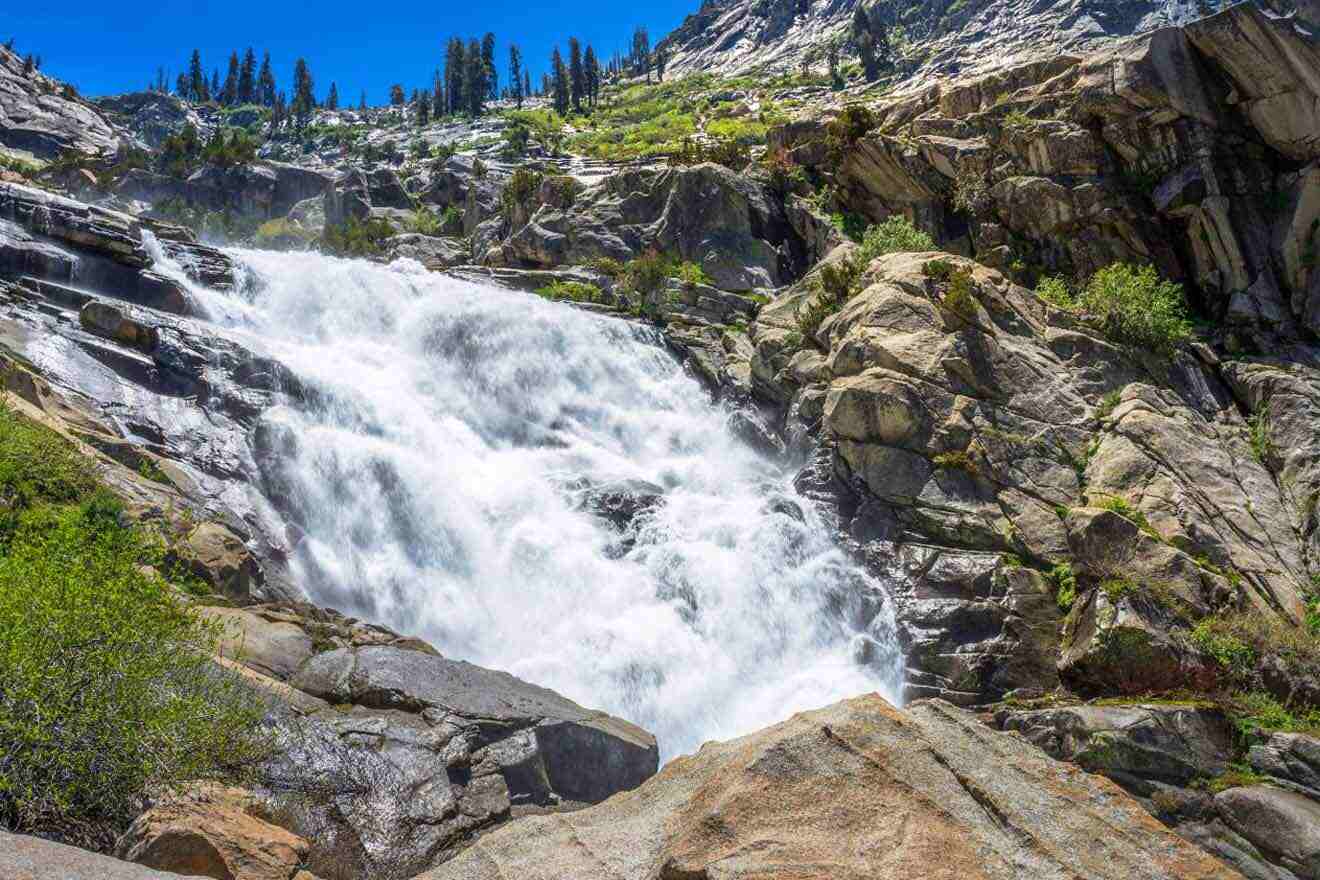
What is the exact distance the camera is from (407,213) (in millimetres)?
65438

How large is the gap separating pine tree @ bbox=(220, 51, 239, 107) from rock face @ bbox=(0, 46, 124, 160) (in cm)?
5225

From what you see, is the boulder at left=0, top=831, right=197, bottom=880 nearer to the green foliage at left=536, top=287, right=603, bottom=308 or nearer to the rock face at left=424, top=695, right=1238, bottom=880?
the rock face at left=424, top=695, right=1238, bottom=880

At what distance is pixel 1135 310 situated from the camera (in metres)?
28.0

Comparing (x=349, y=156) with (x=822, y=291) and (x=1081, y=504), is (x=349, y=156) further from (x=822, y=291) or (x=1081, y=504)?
(x=1081, y=504)

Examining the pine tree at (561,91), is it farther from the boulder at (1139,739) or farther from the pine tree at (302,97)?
the boulder at (1139,739)

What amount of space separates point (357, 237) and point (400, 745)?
155 ft

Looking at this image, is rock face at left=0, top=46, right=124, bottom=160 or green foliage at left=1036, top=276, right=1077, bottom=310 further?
rock face at left=0, top=46, right=124, bottom=160

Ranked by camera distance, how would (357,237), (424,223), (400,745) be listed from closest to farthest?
1. (400,745)
2. (357,237)
3. (424,223)

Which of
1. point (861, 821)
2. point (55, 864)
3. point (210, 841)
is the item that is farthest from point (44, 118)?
point (861, 821)

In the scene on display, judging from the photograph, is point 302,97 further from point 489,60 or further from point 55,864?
point 55,864

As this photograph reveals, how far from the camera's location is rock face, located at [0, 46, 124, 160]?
82688mm

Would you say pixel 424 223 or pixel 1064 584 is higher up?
pixel 424 223

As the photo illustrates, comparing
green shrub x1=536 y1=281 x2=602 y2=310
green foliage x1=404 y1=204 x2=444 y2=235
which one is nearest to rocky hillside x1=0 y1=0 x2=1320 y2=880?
green shrub x1=536 y1=281 x2=602 y2=310

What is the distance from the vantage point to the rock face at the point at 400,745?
1059 centimetres
